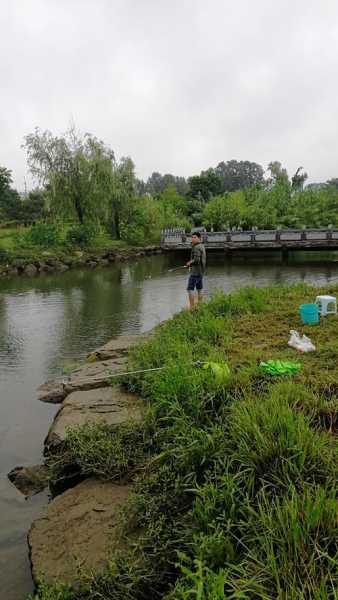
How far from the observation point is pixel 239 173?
112m

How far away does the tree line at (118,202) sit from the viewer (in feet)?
94.6

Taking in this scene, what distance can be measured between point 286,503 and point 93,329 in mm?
8317

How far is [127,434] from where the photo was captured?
3781mm

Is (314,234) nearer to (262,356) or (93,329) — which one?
(93,329)

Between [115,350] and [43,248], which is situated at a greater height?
[43,248]

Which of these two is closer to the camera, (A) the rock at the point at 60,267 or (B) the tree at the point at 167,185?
(A) the rock at the point at 60,267

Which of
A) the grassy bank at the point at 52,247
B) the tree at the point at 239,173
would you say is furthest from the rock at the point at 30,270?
the tree at the point at 239,173

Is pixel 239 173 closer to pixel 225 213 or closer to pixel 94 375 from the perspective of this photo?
pixel 225 213

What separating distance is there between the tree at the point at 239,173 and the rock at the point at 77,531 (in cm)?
9756

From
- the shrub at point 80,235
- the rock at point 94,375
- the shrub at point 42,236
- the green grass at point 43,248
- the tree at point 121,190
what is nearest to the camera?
the rock at point 94,375

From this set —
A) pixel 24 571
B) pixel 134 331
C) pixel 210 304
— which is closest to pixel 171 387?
pixel 24 571

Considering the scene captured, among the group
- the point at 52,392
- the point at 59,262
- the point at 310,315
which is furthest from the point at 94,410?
the point at 59,262

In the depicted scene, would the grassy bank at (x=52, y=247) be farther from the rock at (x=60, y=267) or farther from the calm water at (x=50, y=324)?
the calm water at (x=50, y=324)

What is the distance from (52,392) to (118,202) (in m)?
26.9
